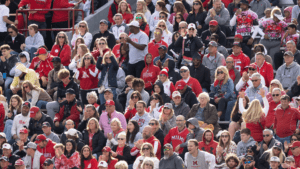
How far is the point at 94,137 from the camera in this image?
14.6 m

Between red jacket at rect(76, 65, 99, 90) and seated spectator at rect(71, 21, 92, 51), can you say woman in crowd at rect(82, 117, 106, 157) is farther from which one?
seated spectator at rect(71, 21, 92, 51)

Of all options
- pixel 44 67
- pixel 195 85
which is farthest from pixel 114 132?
pixel 44 67

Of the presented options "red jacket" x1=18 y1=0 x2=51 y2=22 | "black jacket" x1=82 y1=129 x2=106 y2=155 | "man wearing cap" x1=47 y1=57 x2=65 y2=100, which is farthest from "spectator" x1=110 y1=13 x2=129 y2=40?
"black jacket" x1=82 y1=129 x2=106 y2=155

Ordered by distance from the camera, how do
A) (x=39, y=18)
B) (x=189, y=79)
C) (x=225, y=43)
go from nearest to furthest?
1. (x=189, y=79)
2. (x=225, y=43)
3. (x=39, y=18)

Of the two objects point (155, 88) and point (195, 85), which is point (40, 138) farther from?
point (195, 85)

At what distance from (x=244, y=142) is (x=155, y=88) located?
8.79 feet

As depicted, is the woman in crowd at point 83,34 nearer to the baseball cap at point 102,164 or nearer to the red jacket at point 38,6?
Result: the red jacket at point 38,6

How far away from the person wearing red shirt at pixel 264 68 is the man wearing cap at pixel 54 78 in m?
4.69

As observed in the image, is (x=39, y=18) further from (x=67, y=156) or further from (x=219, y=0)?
(x=67, y=156)

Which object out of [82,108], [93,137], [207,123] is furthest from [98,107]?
[207,123]

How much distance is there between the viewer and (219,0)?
18.5 m

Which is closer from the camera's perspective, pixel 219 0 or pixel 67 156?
pixel 67 156

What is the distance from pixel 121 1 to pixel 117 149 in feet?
20.4

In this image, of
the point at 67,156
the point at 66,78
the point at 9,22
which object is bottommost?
the point at 67,156
